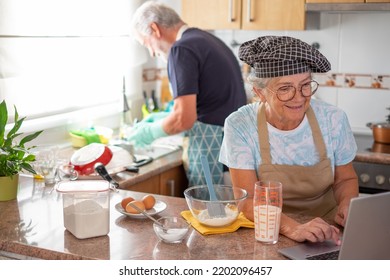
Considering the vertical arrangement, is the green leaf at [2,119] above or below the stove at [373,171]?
above

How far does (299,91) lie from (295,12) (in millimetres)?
1351

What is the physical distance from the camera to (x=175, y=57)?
2.66 metres

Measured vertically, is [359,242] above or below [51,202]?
above

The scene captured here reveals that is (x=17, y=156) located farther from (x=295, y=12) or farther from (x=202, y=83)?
(x=295, y=12)

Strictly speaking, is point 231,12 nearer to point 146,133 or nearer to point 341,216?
point 146,133

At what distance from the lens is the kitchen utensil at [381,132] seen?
2983 mm

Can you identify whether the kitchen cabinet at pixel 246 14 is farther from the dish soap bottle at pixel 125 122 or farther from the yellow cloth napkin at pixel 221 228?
the yellow cloth napkin at pixel 221 228

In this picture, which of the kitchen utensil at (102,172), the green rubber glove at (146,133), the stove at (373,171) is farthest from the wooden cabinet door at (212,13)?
the kitchen utensil at (102,172)

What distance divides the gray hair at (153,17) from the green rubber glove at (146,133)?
0.43 metres

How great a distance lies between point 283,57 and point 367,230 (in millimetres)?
618

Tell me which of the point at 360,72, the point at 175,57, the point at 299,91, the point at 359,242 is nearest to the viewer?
the point at 359,242

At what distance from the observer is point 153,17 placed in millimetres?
2783
